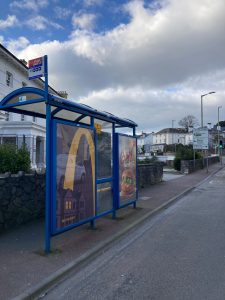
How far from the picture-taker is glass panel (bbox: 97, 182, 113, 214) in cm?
782

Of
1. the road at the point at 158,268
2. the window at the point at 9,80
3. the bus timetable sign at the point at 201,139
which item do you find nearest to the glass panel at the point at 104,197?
the road at the point at 158,268

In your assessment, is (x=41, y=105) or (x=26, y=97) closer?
(x=26, y=97)

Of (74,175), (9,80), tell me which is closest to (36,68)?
(74,175)

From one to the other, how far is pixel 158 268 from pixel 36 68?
399cm

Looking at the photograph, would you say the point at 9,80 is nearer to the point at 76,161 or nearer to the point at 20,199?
the point at 20,199

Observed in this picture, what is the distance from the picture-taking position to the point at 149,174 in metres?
17.8

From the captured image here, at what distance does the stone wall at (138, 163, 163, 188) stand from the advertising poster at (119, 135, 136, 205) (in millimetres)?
6008

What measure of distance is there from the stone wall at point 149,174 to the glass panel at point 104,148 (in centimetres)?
735

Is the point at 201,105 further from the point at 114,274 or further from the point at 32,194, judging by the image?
Result: the point at 114,274

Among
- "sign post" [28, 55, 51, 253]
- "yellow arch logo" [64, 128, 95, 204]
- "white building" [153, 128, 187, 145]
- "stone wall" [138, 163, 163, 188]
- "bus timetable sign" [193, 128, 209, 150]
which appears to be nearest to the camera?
"sign post" [28, 55, 51, 253]

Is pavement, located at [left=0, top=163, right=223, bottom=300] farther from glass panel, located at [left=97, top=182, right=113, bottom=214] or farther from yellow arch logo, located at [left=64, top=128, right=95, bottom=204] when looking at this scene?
yellow arch logo, located at [left=64, top=128, right=95, bottom=204]

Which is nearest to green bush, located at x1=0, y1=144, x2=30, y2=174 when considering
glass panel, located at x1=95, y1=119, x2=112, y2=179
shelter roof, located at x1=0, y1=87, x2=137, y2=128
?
shelter roof, located at x1=0, y1=87, x2=137, y2=128

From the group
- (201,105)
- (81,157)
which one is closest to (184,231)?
(81,157)

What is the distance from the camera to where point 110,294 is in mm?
4402
